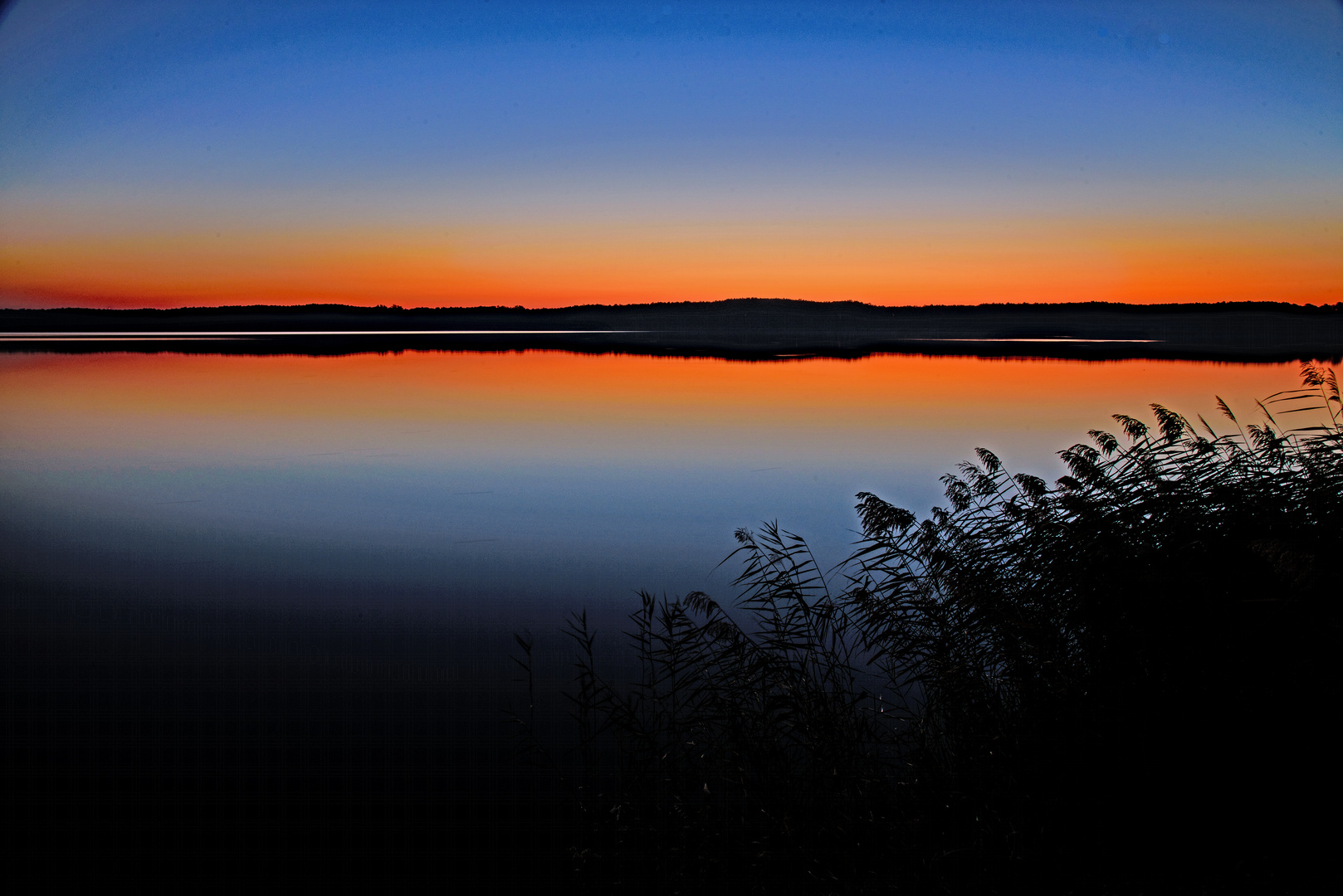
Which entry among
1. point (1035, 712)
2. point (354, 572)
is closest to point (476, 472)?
point (354, 572)

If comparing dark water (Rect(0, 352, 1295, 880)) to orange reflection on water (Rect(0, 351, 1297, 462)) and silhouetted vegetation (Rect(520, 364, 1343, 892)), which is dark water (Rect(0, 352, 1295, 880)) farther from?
silhouetted vegetation (Rect(520, 364, 1343, 892))

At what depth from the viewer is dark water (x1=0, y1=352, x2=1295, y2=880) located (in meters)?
7.07

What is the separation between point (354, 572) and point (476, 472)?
7663 millimetres

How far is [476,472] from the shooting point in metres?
20.4

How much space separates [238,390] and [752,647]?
38.7 meters

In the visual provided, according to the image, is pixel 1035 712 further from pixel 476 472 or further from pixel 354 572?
pixel 476 472

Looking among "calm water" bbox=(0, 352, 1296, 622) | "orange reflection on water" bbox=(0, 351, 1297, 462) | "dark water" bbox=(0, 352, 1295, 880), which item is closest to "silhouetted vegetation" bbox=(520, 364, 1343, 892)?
"dark water" bbox=(0, 352, 1295, 880)

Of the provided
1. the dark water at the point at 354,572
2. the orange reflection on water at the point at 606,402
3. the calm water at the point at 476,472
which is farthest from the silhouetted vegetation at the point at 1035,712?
the orange reflection on water at the point at 606,402

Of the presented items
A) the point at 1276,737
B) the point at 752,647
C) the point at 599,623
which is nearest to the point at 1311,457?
the point at 1276,737

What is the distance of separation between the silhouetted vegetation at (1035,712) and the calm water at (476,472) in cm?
A: 423

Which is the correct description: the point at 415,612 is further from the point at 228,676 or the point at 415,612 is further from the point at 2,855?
the point at 2,855

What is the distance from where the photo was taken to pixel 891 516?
6988mm

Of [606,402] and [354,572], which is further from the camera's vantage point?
[606,402]

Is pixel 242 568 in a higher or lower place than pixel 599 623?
higher
